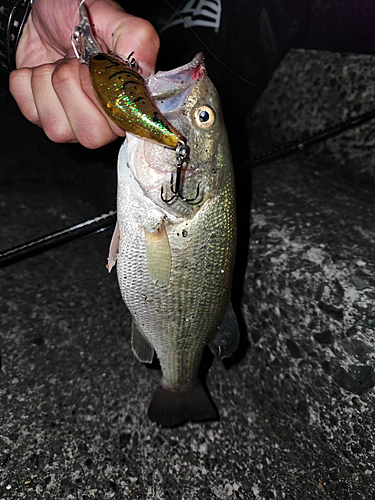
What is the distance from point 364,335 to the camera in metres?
1.50

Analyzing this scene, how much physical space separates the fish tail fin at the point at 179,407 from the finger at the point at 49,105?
1.17m

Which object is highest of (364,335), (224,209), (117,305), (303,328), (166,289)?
(224,209)

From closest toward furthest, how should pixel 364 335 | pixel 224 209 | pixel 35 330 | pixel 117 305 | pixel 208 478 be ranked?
pixel 224 209 → pixel 364 335 → pixel 208 478 → pixel 35 330 → pixel 117 305

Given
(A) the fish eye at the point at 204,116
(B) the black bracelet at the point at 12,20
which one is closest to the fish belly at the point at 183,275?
(A) the fish eye at the point at 204,116

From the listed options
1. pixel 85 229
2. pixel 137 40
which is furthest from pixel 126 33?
pixel 85 229

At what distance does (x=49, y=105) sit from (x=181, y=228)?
674 mm

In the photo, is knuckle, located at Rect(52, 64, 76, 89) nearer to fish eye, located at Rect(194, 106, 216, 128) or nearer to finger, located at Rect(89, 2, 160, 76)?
finger, located at Rect(89, 2, 160, 76)

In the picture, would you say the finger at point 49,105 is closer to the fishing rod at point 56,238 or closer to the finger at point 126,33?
the finger at point 126,33

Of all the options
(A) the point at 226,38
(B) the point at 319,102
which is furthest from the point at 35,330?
(B) the point at 319,102

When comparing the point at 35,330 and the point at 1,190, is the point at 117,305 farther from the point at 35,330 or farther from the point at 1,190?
the point at 1,190

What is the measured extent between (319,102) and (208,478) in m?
2.25

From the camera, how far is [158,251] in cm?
124

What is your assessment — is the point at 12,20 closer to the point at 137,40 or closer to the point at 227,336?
the point at 137,40

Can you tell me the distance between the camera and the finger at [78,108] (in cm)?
121
